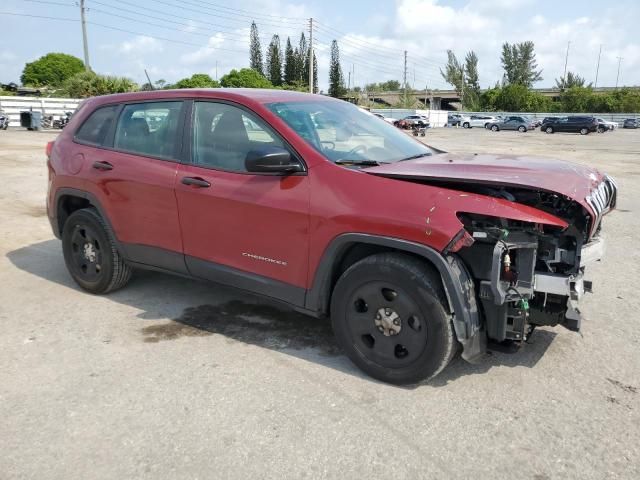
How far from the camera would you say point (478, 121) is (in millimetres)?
62188

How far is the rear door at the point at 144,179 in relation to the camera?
13.9 feet

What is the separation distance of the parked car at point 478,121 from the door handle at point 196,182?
5829cm

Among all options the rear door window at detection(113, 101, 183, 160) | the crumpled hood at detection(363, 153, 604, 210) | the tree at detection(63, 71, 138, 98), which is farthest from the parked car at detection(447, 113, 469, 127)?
the crumpled hood at detection(363, 153, 604, 210)

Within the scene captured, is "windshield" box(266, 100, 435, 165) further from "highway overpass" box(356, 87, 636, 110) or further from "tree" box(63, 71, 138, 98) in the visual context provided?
"highway overpass" box(356, 87, 636, 110)

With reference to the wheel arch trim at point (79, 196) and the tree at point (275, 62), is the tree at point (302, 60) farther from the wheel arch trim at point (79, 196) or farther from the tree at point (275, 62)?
the wheel arch trim at point (79, 196)

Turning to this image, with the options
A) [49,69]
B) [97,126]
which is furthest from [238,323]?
[49,69]

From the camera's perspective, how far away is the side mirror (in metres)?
3.44

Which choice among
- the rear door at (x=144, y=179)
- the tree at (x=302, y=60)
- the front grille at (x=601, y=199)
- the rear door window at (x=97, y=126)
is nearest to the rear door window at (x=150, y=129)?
the rear door at (x=144, y=179)

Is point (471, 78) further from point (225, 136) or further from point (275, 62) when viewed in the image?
point (225, 136)

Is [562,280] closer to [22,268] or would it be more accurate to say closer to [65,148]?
[65,148]

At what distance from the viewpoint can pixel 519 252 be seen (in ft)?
10.1

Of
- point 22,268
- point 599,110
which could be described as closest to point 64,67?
point 599,110

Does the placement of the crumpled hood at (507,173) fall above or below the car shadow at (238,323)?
above

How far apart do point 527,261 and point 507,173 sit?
0.54 metres
